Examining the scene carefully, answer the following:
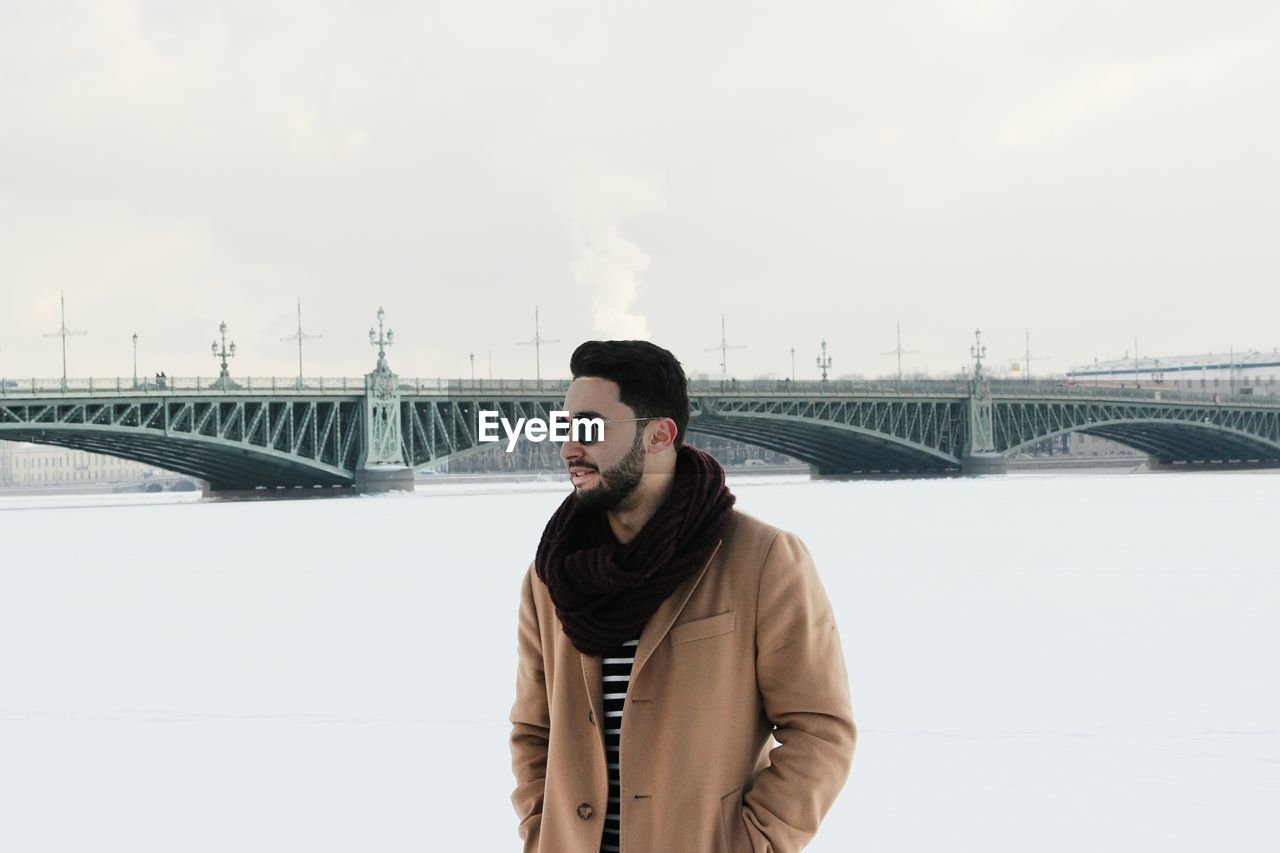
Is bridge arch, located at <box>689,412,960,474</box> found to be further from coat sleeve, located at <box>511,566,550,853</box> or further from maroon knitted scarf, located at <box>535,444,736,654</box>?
maroon knitted scarf, located at <box>535,444,736,654</box>

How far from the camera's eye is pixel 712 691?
9.89 feet

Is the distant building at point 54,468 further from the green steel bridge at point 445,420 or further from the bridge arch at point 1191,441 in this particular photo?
the bridge arch at point 1191,441

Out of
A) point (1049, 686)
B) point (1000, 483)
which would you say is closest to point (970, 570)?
point (1049, 686)

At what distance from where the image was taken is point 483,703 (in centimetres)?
970

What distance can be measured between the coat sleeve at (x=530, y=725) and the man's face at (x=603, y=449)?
1.25 feet

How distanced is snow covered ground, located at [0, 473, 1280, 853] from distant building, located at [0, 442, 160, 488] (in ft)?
311

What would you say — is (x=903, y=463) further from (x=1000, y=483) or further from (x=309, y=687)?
(x=309, y=687)

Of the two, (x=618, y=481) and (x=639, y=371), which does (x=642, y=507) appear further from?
(x=639, y=371)

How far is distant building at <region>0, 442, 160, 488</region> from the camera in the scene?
112750 millimetres

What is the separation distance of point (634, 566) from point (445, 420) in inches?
2371

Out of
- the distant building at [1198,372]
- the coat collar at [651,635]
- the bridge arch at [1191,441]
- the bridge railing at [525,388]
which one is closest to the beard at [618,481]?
the coat collar at [651,635]

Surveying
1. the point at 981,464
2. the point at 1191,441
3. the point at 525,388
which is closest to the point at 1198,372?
the point at 1191,441

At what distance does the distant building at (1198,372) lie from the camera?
386 ft

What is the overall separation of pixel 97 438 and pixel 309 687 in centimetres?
4555
